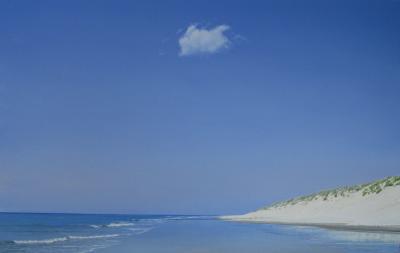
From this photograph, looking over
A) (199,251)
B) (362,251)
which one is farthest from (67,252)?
(362,251)

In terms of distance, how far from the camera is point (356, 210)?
64812mm

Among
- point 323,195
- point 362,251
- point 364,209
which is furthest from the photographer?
point 323,195

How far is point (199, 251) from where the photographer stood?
29.7 meters

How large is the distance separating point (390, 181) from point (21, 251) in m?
47.4

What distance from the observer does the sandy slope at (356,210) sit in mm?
52594

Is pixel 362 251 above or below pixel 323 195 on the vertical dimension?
below

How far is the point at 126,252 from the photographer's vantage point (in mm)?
31078

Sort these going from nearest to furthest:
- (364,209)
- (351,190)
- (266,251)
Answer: (266,251), (364,209), (351,190)

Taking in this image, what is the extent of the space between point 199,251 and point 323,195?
210ft

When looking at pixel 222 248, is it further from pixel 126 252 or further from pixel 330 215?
pixel 330 215

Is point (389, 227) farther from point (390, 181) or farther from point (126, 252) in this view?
point (126, 252)

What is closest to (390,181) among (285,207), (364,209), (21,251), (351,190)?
(364,209)

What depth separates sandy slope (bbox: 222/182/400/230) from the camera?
173ft

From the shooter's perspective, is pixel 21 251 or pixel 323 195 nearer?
pixel 21 251
